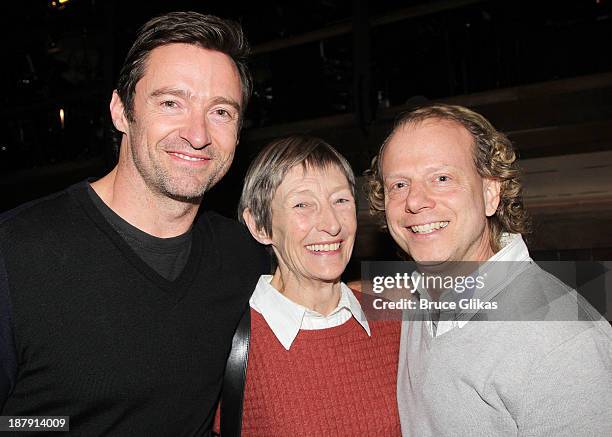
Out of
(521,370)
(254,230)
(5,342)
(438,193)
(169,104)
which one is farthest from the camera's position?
(254,230)

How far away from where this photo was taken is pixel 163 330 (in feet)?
5.38

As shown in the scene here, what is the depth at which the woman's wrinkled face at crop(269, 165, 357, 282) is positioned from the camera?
1.90m

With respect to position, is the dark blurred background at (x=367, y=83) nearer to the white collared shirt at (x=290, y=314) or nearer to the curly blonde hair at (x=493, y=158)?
the curly blonde hair at (x=493, y=158)

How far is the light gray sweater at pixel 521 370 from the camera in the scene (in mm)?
1222

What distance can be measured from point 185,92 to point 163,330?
32.1 inches

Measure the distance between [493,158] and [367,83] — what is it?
2748mm

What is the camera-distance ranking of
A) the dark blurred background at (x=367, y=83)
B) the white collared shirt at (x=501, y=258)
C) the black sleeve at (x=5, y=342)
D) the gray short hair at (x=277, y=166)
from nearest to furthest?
the black sleeve at (x=5, y=342), the white collared shirt at (x=501, y=258), the gray short hair at (x=277, y=166), the dark blurred background at (x=367, y=83)

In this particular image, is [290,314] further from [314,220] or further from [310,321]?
[314,220]

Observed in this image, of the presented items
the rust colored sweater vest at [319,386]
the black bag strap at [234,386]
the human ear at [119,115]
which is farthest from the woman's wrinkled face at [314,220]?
the human ear at [119,115]

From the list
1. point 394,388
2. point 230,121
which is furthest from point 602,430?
point 230,121

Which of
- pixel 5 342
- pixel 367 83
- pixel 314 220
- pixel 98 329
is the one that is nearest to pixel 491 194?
pixel 314 220

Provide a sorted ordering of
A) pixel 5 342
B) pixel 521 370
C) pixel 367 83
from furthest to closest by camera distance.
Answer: pixel 367 83 → pixel 5 342 → pixel 521 370

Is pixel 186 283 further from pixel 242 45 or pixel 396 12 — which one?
pixel 396 12

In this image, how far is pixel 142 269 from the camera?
1.64 meters
